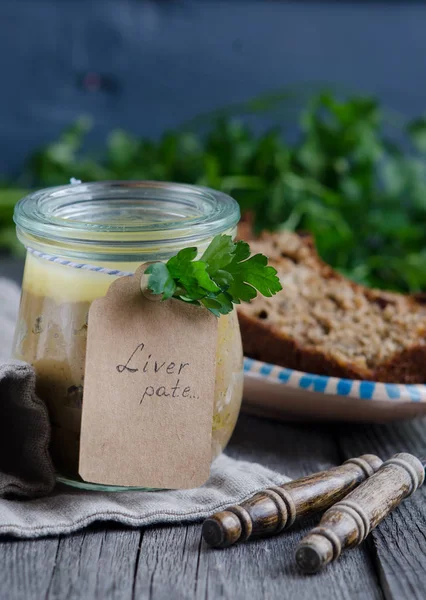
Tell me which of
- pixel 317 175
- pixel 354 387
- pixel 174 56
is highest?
pixel 354 387

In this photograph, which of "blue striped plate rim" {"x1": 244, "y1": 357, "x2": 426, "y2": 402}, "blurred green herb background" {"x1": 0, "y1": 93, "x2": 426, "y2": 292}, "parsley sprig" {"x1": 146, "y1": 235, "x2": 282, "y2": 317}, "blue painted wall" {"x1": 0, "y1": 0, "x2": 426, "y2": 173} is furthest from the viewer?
"blue painted wall" {"x1": 0, "y1": 0, "x2": 426, "y2": 173}

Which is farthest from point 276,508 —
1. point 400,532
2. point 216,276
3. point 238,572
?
point 216,276

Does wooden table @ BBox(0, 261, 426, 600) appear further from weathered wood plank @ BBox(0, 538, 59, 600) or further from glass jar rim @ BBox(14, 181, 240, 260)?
glass jar rim @ BBox(14, 181, 240, 260)

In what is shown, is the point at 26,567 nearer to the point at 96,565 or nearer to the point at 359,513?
the point at 96,565

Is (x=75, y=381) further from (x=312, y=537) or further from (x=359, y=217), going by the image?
(x=359, y=217)

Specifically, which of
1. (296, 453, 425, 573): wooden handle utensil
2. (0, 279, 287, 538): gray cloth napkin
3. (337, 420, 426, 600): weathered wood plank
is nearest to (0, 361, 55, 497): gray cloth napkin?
(0, 279, 287, 538): gray cloth napkin

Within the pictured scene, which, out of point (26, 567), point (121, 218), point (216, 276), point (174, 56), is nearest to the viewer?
point (26, 567)

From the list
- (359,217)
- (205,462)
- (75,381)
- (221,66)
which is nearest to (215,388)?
(205,462)
